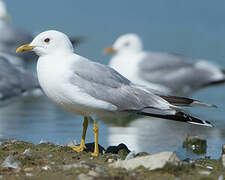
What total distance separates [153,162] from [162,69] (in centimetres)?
845

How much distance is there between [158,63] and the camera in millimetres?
13133

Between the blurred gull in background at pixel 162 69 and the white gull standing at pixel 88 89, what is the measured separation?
6428mm

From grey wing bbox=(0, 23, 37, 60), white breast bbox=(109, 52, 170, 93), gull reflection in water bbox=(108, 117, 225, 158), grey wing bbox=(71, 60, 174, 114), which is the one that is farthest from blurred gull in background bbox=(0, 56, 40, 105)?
grey wing bbox=(0, 23, 37, 60)

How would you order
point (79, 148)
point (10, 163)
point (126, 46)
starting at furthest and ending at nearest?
point (126, 46) < point (79, 148) < point (10, 163)

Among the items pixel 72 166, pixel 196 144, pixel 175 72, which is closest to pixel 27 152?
pixel 72 166

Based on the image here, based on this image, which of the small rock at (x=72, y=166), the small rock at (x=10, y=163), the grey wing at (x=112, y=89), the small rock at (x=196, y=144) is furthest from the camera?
the small rock at (x=196, y=144)

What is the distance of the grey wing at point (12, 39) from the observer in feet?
52.3

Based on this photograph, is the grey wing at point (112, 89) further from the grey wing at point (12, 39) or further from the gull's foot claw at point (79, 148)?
the grey wing at point (12, 39)

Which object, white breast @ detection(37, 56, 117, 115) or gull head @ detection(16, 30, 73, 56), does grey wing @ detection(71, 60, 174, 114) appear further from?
gull head @ detection(16, 30, 73, 56)

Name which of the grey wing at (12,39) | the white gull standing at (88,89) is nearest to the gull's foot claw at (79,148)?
the white gull standing at (88,89)

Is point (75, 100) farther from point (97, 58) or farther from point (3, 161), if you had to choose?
point (97, 58)

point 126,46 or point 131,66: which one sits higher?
point 126,46

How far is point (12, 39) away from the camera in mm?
16172

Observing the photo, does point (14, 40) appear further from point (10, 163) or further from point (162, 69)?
point (10, 163)
